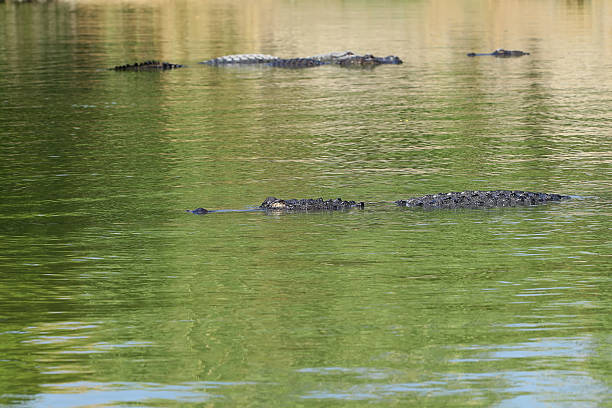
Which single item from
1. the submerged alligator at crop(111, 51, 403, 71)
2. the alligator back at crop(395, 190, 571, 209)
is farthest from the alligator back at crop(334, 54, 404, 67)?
the alligator back at crop(395, 190, 571, 209)

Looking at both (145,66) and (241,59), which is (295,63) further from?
(145,66)

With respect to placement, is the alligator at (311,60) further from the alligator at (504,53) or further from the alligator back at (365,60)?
the alligator at (504,53)

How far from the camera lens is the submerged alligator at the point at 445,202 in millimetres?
16370

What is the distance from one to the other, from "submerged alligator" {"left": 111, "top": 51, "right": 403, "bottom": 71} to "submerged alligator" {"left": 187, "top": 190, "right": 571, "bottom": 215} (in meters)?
27.9

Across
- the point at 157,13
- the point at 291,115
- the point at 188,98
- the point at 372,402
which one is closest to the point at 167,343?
the point at 372,402

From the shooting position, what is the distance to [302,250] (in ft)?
45.2

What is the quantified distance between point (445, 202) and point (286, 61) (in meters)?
29.4

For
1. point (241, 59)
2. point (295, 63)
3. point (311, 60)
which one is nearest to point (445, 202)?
point (295, 63)

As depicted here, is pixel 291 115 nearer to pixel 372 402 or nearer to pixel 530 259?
pixel 530 259

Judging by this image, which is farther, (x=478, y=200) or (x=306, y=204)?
(x=306, y=204)

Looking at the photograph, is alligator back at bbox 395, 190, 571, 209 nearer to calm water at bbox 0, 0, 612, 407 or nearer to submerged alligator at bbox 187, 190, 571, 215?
submerged alligator at bbox 187, 190, 571, 215

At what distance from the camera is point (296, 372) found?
29.8 feet

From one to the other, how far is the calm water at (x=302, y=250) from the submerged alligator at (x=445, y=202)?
1.15 ft

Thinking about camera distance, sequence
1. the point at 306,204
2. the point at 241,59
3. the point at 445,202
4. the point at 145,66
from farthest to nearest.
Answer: the point at 241,59 < the point at 145,66 < the point at 306,204 < the point at 445,202
